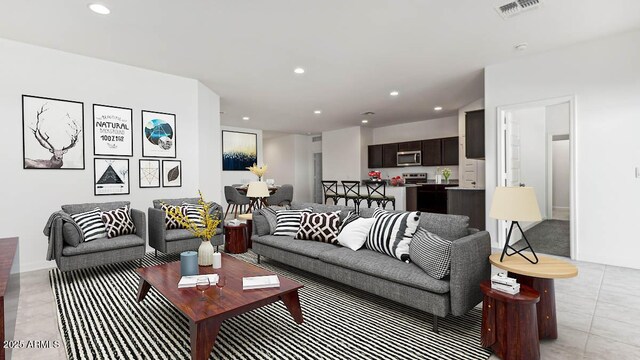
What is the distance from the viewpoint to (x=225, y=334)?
2.20 metres

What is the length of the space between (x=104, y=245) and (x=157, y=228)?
67cm

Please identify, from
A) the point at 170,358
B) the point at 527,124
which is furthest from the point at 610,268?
the point at 170,358

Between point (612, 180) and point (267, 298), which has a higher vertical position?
point (612, 180)

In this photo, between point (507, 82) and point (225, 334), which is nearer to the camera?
point (225, 334)

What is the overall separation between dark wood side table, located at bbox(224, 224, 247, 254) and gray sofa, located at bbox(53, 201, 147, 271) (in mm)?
1099

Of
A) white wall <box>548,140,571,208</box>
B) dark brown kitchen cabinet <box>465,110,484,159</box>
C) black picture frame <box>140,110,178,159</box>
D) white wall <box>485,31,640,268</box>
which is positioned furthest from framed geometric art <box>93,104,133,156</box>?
white wall <box>548,140,571,208</box>

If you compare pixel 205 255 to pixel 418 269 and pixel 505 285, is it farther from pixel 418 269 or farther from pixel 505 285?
pixel 505 285

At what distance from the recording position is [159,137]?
15.6 feet

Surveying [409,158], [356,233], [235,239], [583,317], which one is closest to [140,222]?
[235,239]

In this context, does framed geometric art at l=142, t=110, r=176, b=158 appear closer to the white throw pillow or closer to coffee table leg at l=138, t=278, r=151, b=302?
coffee table leg at l=138, t=278, r=151, b=302

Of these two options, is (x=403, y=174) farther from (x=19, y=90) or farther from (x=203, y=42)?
(x=19, y=90)

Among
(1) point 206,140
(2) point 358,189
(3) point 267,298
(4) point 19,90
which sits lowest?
(3) point 267,298

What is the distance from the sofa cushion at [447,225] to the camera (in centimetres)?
259

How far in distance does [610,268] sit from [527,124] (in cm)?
306
